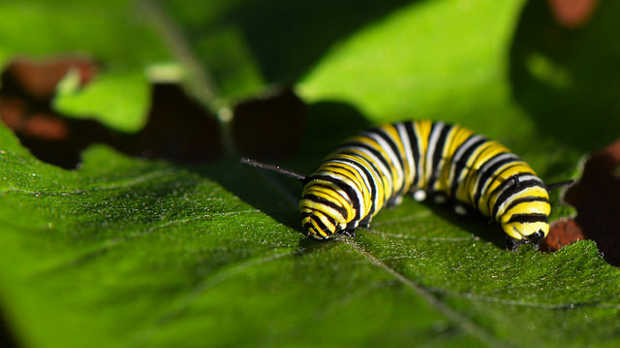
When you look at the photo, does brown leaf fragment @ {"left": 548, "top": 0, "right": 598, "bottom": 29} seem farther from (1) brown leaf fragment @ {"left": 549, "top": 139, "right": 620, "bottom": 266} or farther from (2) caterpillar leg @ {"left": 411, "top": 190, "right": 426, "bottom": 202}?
(2) caterpillar leg @ {"left": 411, "top": 190, "right": 426, "bottom": 202}

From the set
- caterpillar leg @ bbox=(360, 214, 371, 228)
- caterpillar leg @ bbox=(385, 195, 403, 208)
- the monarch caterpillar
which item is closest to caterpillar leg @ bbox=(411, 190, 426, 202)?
the monarch caterpillar

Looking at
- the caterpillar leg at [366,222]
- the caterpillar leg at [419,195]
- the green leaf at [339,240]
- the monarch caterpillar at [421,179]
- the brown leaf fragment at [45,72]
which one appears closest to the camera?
the green leaf at [339,240]

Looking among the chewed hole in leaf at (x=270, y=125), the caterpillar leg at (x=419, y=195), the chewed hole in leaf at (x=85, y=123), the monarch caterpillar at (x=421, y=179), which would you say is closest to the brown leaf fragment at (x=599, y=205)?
the monarch caterpillar at (x=421, y=179)

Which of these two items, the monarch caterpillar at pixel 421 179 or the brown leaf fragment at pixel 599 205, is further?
the monarch caterpillar at pixel 421 179

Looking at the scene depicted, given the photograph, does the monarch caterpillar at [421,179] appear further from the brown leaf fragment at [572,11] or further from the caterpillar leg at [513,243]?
the brown leaf fragment at [572,11]

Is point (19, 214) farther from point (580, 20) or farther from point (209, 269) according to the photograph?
point (580, 20)
